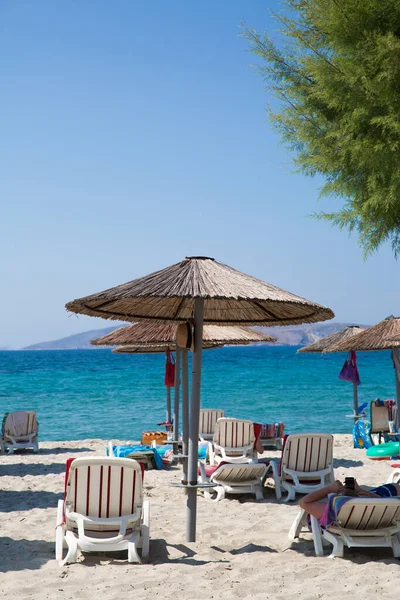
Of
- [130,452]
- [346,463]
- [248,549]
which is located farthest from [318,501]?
[346,463]

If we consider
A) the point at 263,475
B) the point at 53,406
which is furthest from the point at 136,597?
the point at 53,406

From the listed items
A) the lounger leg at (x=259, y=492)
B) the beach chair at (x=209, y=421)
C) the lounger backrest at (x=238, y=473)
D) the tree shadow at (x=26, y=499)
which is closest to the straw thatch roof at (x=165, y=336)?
the beach chair at (x=209, y=421)

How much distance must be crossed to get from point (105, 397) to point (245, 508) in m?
28.9

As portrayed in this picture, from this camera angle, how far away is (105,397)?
35.6m

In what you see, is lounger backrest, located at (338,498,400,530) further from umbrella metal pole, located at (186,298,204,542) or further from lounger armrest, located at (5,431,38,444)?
lounger armrest, located at (5,431,38,444)

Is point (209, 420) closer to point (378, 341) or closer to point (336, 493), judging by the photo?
point (378, 341)

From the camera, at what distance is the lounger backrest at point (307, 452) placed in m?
7.81

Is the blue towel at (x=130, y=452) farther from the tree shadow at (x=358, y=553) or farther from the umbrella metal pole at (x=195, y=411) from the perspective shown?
the tree shadow at (x=358, y=553)

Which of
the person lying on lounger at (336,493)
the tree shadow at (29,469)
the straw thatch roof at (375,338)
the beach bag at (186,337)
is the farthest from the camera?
the straw thatch roof at (375,338)

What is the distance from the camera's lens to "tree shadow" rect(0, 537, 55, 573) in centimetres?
497

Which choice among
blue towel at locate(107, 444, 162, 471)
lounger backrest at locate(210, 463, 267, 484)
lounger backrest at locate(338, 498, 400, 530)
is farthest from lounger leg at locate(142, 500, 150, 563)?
blue towel at locate(107, 444, 162, 471)

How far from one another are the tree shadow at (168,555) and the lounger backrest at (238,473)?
210 centimetres

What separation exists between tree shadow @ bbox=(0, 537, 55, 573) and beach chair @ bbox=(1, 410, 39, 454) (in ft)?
23.8

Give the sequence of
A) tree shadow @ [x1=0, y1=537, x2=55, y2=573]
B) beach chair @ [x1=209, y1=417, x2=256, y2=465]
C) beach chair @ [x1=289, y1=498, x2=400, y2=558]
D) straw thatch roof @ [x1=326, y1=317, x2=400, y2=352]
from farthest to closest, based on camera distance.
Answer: straw thatch roof @ [x1=326, y1=317, x2=400, y2=352] → beach chair @ [x1=209, y1=417, x2=256, y2=465] → beach chair @ [x1=289, y1=498, x2=400, y2=558] → tree shadow @ [x1=0, y1=537, x2=55, y2=573]
